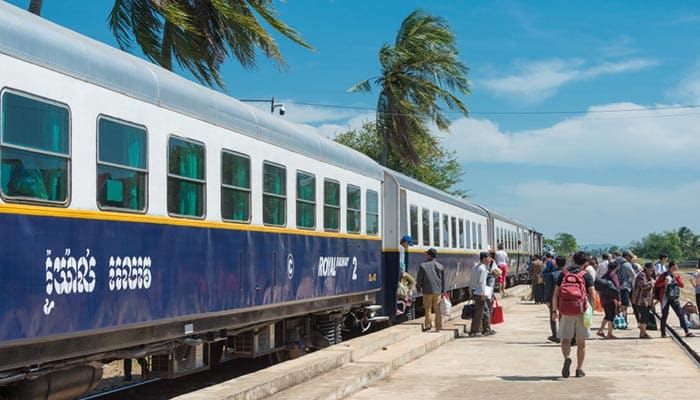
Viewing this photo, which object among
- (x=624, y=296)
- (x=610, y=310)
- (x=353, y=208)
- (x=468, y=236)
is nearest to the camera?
(x=353, y=208)

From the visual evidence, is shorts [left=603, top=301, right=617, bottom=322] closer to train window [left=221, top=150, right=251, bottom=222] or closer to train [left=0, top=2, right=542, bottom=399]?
train [left=0, top=2, right=542, bottom=399]

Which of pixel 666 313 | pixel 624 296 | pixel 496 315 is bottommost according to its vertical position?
pixel 496 315

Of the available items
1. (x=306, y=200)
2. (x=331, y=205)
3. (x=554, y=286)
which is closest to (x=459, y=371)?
(x=331, y=205)

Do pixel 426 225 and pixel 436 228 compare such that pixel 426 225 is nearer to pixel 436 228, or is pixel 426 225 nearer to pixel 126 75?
pixel 436 228

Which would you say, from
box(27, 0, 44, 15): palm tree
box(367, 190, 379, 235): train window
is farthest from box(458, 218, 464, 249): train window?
box(27, 0, 44, 15): palm tree

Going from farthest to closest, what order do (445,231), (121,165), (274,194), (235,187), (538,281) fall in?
(538,281) → (445,231) → (274,194) → (235,187) → (121,165)

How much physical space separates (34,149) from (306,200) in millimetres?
6438

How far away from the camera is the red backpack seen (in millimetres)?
12703

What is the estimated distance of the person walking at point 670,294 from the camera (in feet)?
61.0

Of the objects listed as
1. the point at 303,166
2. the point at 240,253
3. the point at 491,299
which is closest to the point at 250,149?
the point at 240,253

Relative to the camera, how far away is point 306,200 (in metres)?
13.3

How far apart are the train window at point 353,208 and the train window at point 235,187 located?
4.57 metres

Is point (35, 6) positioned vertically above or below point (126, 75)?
above

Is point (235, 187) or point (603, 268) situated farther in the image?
point (603, 268)
